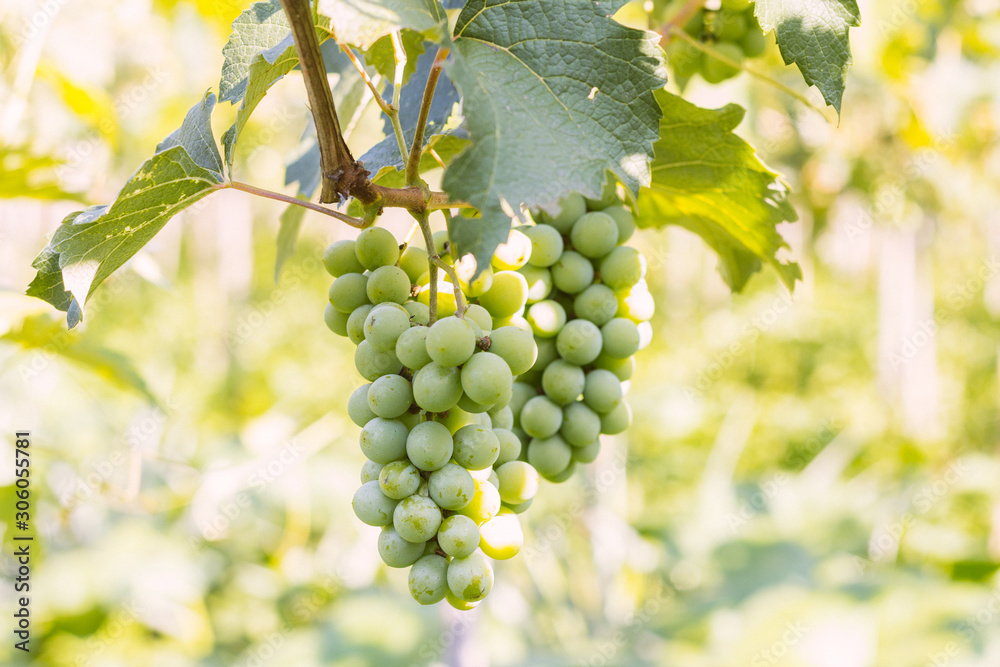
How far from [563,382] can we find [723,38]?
421 mm

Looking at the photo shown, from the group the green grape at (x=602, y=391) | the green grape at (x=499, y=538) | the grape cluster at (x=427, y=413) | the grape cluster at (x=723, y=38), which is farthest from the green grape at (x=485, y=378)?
the grape cluster at (x=723, y=38)

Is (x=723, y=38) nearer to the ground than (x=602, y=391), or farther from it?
farther from it

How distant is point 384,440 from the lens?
0.44 metres

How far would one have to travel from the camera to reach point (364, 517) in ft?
1.47

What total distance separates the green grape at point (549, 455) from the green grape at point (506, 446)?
0.07 meters

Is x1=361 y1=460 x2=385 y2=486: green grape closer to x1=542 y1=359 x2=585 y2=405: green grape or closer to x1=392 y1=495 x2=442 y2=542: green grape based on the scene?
x1=392 y1=495 x2=442 y2=542: green grape

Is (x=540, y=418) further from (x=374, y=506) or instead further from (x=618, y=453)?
(x=618, y=453)

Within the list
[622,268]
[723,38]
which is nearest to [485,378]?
[622,268]

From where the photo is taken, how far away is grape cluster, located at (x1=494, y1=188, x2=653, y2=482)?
58 centimetres

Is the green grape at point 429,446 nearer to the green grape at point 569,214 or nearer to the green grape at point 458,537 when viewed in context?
the green grape at point 458,537

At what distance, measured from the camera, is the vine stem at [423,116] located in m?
0.40

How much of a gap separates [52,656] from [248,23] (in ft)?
8.14

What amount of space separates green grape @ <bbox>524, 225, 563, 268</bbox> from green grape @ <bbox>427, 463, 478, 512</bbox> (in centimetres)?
21

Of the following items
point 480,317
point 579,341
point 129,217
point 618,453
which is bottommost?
point 618,453
